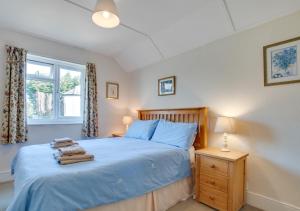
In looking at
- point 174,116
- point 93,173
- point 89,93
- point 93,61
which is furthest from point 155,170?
point 93,61

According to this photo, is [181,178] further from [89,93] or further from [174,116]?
[89,93]

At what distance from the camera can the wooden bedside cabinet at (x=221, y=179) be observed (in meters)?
1.93

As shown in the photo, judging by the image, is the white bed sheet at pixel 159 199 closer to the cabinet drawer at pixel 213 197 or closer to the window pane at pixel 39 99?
the cabinet drawer at pixel 213 197

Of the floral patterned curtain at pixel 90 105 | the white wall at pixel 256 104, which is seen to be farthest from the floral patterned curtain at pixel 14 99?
the white wall at pixel 256 104

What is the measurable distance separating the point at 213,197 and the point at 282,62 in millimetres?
1791

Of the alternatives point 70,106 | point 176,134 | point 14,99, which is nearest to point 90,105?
point 70,106

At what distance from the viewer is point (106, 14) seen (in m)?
1.82

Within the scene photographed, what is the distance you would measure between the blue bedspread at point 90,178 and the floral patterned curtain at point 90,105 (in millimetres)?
1577

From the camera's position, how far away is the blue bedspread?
121 cm

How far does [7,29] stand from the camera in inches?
114

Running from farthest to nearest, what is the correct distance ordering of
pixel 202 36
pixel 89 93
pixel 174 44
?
pixel 89 93 < pixel 174 44 < pixel 202 36

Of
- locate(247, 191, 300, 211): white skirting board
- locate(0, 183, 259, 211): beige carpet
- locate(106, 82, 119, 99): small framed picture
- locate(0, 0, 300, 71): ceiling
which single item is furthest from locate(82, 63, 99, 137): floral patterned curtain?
locate(247, 191, 300, 211): white skirting board

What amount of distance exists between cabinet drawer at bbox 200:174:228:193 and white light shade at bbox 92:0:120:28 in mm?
2126

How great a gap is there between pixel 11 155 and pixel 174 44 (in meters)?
3.41
